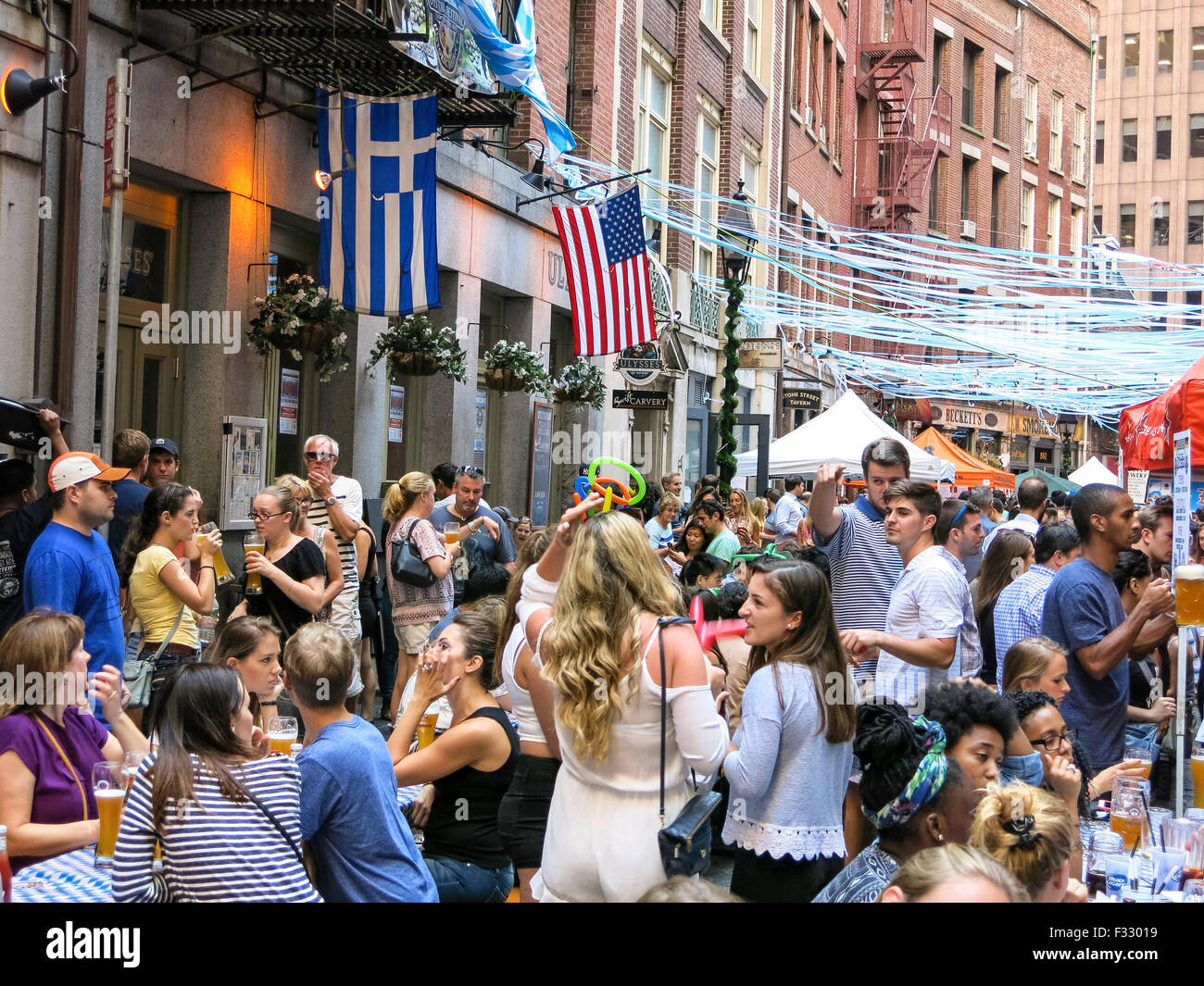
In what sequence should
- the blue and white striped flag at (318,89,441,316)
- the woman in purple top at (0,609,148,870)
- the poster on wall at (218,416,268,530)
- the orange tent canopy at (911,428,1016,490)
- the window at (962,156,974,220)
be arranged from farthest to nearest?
the window at (962,156,974,220), the orange tent canopy at (911,428,1016,490), the blue and white striped flag at (318,89,441,316), the poster on wall at (218,416,268,530), the woman in purple top at (0,609,148,870)

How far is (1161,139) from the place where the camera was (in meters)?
71.1

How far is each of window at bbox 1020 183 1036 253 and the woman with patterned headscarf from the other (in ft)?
154

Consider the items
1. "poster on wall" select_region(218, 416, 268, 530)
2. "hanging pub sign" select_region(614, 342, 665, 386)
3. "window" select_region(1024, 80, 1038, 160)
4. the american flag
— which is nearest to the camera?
"poster on wall" select_region(218, 416, 268, 530)

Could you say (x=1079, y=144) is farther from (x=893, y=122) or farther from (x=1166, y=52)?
(x=1166, y=52)

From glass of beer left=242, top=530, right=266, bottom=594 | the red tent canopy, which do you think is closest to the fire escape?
the red tent canopy

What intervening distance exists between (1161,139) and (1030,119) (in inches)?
1082

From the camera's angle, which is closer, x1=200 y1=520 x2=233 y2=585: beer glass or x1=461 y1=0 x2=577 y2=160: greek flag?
x1=200 y1=520 x2=233 y2=585: beer glass

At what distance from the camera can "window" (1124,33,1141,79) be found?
234 ft

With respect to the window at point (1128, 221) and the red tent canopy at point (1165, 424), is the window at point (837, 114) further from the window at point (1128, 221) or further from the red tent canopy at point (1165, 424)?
the window at point (1128, 221)

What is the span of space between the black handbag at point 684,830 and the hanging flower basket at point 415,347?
9044 mm

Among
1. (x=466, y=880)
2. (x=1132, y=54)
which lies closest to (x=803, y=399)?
(x=466, y=880)

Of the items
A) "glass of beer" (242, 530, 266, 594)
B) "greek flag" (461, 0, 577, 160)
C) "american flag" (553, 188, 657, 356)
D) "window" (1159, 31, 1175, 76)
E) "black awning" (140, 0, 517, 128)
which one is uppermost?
"window" (1159, 31, 1175, 76)

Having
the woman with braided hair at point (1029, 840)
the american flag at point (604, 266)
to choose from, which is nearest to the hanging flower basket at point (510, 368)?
the american flag at point (604, 266)

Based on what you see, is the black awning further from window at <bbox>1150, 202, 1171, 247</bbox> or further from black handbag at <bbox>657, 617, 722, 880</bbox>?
window at <bbox>1150, 202, 1171, 247</bbox>
